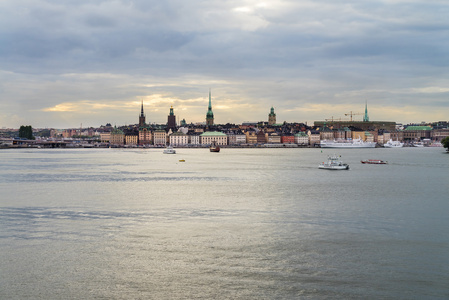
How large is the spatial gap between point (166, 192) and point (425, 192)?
1577 cm

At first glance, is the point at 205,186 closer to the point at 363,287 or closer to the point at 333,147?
the point at 363,287

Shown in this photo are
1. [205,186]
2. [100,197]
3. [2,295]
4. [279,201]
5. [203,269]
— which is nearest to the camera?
[2,295]

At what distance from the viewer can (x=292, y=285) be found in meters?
11.8

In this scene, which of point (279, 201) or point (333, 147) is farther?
point (333, 147)

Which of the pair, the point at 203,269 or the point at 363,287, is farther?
the point at 203,269

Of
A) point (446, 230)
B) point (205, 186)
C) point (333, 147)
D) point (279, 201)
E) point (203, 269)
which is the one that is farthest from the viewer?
point (333, 147)

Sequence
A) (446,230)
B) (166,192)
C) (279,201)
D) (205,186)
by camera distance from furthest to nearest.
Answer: (205,186) < (166,192) < (279,201) < (446,230)

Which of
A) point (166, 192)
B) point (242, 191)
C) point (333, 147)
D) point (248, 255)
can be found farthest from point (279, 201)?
point (333, 147)

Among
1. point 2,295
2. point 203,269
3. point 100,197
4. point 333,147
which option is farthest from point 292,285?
point 333,147

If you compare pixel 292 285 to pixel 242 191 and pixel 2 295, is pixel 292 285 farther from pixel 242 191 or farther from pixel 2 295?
pixel 242 191

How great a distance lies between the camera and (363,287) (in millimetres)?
11773

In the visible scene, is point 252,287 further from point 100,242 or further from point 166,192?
point 166,192

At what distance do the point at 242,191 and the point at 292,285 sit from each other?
19.4 m

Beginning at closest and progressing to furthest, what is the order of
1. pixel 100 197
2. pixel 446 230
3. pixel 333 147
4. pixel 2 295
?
pixel 2 295 < pixel 446 230 < pixel 100 197 < pixel 333 147
